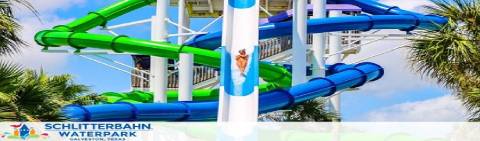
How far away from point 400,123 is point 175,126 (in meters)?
4.15

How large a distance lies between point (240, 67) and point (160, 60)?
6654 mm

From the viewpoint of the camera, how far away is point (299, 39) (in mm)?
14742

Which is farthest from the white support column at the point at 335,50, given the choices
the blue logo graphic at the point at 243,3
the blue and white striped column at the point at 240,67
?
the blue logo graphic at the point at 243,3

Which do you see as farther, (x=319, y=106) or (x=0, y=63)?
(x=319, y=106)

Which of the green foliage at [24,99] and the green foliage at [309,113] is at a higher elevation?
the green foliage at [24,99]

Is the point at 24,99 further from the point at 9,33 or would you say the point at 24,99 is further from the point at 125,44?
the point at 125,44

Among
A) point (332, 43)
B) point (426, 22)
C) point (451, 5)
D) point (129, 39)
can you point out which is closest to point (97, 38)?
point (129, 39)

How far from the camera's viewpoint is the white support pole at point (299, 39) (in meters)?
14.8

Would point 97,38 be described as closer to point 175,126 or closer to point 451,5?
point 175,126

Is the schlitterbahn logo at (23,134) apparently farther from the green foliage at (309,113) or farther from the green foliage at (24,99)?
the green foliage at (309,113)

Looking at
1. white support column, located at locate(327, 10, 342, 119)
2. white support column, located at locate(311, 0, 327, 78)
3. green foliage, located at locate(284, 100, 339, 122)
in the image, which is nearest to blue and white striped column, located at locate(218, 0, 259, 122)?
green foliage, located at locate(284, 100, 339, 122)

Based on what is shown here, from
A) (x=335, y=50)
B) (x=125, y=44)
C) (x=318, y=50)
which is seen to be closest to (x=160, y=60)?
(x=125, y=44)

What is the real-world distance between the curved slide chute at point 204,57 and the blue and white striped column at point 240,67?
10.4 ft

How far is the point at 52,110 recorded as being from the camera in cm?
699
